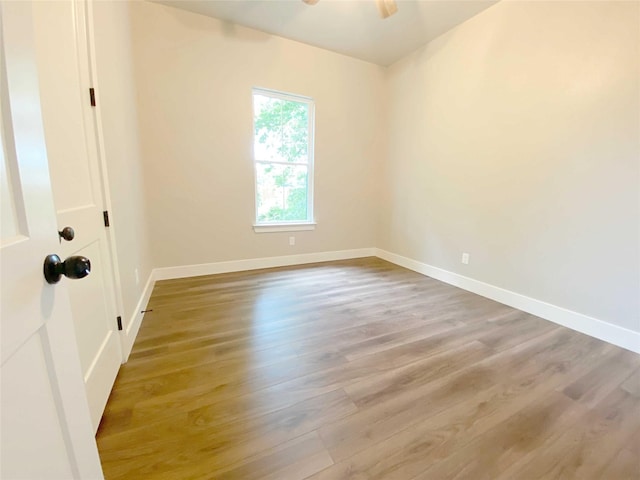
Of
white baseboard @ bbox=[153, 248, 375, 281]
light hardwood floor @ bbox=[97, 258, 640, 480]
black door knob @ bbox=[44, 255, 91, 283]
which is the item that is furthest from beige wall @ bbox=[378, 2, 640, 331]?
black door knob @ bbox=[44, 255, 91, 283]

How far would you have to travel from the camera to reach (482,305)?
2652 millimetres

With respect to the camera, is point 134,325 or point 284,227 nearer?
point 134,325

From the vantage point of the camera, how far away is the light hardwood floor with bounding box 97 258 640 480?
1.11 meters

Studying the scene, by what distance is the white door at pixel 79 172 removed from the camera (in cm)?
105

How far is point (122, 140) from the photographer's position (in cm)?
206

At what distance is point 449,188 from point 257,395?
292cm

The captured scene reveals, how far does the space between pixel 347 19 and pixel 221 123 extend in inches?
69.8

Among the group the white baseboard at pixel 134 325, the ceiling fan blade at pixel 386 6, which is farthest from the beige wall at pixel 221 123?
the ceiling fan blade at pixel 386 6

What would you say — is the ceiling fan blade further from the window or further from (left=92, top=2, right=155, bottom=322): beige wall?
(left=92, top=2, right=155, bottom=322): beige wall

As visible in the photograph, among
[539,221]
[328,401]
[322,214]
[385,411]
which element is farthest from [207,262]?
[539,221]

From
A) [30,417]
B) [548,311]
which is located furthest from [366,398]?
[548,311]

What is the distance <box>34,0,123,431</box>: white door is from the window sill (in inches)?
83.5

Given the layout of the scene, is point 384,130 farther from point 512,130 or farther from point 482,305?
point 482,305

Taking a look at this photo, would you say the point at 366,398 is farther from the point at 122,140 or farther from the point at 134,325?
the point at 122,140
